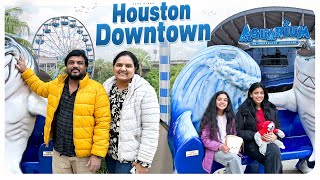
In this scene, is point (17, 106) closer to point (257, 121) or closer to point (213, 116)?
point (213, 116)

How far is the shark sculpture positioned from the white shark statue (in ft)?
6.36

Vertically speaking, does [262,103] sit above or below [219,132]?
above

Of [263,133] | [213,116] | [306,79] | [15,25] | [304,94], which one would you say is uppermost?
[15,25]

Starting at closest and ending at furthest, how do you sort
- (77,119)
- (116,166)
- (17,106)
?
1. (77,119)
2. (116,166)
3. (17,106)

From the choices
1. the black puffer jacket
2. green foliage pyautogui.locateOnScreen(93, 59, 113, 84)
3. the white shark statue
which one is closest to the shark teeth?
the white shark statue

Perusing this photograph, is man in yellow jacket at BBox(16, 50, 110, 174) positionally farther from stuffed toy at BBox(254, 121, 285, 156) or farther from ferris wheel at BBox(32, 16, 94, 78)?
stuffed toy at BBox(254, 121, 285, 156)

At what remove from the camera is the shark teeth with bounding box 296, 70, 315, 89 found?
310cm

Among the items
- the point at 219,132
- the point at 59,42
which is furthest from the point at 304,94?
the point at 59,42

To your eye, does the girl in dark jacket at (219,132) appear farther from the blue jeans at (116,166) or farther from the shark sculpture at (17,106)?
the shark sculpture at (17,106)

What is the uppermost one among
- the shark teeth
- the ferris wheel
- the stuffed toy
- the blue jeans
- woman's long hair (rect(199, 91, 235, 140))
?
the ferris wheel

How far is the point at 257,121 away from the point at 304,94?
0.45 meters

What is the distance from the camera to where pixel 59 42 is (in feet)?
10.1

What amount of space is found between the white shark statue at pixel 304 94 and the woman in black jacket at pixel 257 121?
101 mm

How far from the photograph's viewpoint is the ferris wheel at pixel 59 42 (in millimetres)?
3064
